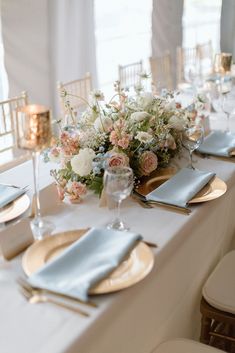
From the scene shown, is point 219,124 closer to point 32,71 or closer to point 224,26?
point 32,71

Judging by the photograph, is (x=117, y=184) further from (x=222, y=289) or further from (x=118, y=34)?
(x=118, y=34)

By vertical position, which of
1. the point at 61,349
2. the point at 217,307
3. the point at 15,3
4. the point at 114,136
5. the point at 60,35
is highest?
the point at 15,3

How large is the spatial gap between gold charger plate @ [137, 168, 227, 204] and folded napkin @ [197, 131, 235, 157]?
27 centimetres

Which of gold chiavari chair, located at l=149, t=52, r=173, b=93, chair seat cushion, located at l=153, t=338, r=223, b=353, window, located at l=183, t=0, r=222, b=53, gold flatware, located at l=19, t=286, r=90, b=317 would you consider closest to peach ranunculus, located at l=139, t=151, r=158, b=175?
chair seat cushion, located at l=153, t=338, r=223, b=353

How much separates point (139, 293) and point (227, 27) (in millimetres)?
5541

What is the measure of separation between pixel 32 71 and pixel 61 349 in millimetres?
2683

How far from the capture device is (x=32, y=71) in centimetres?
329

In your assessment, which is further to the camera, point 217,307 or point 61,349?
point 217,307

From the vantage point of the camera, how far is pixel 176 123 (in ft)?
5.72

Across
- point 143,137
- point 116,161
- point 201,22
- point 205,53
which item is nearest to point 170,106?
point 143,137

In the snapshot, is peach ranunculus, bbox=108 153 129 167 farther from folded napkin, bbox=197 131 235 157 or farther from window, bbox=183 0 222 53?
window, bbox=183 0 222 53

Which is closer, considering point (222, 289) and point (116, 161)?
point (116, 161)

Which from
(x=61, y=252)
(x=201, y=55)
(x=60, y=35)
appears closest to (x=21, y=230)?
(x=61, y=252)

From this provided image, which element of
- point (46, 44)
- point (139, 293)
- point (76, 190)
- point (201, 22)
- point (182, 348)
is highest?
point (201, 22)
